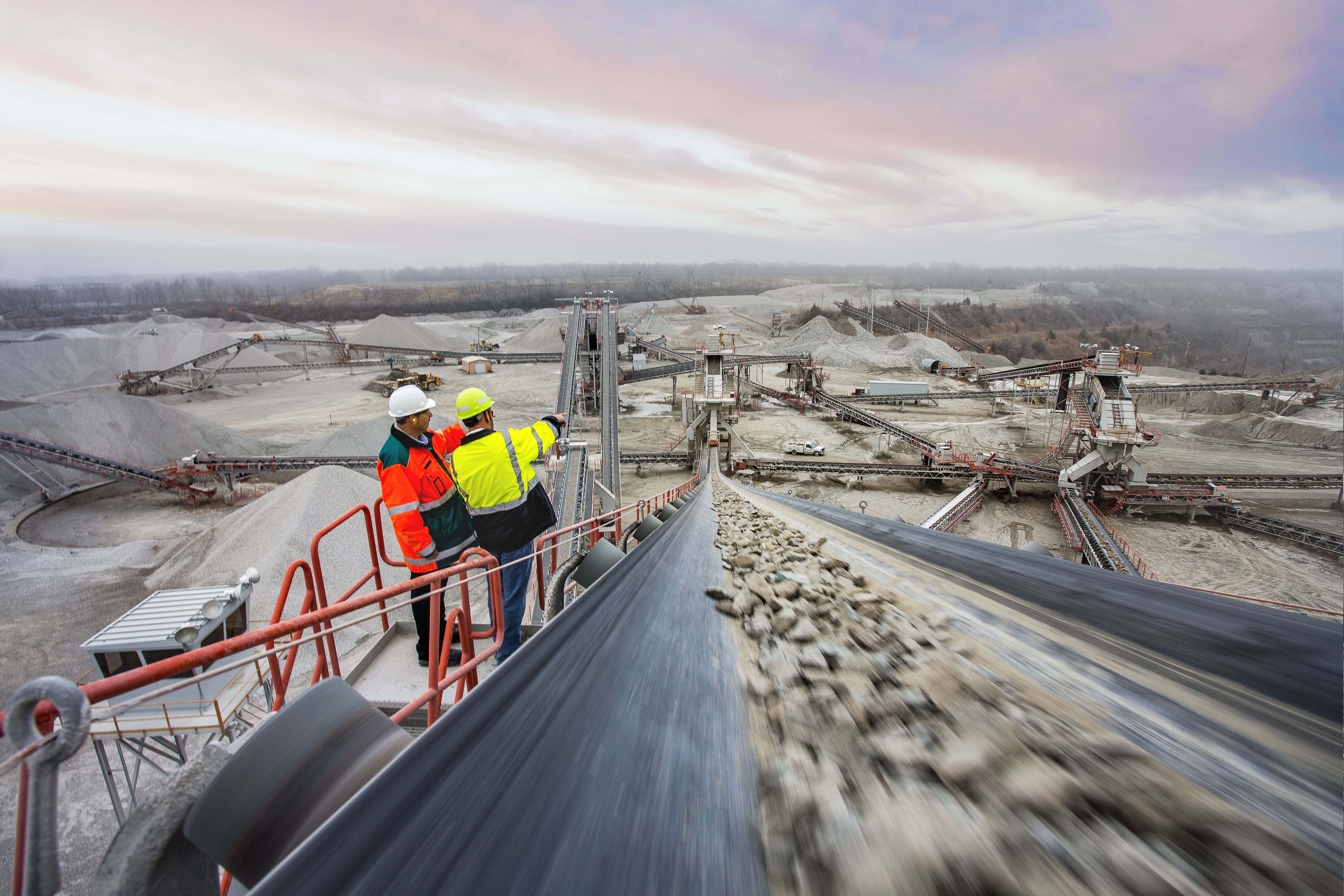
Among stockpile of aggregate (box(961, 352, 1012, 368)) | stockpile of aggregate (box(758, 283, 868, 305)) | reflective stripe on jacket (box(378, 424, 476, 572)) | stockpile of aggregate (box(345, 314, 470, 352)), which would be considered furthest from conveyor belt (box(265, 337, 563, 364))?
stockpile of aggregate (box(758, 283, 868, 305))

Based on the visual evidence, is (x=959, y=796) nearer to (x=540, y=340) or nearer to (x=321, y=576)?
(x=321, y=576)

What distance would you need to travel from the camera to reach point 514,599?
397 centimetres

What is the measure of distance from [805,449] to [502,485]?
17.4m

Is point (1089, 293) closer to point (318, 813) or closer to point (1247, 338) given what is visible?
point (1247, 338)

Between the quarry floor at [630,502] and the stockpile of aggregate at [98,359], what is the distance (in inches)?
73.6

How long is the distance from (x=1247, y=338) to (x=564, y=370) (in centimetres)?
5010

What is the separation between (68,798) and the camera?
5781 mm

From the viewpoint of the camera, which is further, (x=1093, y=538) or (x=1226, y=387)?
(x=1226, y=387)

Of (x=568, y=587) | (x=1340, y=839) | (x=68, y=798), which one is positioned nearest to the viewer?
(x=1340, y=839)

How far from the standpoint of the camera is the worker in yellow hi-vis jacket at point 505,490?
3.72m

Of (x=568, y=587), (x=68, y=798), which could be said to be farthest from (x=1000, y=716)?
(x=68, y=798)

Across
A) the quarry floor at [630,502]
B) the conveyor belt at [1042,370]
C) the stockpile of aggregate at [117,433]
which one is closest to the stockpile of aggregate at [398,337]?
the quarry floor at [630,502]

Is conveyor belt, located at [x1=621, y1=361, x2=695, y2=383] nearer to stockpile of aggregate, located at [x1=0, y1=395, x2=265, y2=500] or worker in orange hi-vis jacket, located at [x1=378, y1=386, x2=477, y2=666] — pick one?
stockpile of aggregate, located at [x1=0, y1=395, x2=265, y2=500]

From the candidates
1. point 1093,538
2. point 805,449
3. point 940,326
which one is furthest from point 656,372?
point 940,326
